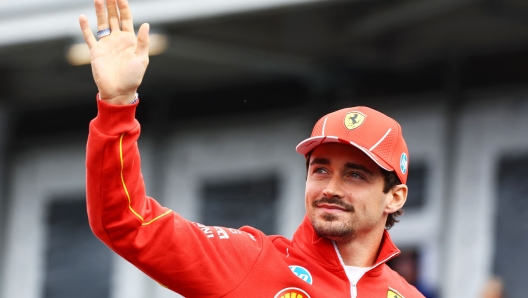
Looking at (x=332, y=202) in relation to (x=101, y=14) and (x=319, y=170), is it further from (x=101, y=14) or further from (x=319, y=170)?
(x=101, y=14)

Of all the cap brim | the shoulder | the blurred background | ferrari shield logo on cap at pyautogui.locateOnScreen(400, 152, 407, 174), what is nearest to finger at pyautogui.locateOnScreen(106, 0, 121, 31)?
the cap brim

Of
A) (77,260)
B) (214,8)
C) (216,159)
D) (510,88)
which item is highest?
(214,8)

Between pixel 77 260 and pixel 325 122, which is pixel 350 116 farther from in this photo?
pixel 77 260

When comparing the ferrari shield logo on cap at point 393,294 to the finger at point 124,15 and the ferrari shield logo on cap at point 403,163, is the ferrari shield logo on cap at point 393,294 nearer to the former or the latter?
the ferrari shield logo on cap at point 403,163

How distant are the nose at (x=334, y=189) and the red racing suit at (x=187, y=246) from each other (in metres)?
0.16

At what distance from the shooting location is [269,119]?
340 inches

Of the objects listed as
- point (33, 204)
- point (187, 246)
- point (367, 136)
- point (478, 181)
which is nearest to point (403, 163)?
point (367, 136)

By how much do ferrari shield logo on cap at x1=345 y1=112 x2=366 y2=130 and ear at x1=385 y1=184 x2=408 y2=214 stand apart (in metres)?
0.28

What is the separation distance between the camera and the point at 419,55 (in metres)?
Answer: 7.89

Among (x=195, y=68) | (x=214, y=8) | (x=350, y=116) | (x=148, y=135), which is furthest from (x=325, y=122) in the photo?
(x=148, y=135)

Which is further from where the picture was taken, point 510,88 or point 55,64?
point 55,64

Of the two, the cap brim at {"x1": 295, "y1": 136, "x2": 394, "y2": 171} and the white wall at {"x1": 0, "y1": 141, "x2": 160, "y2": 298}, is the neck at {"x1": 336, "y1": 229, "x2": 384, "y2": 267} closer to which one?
the cap brim at {"x1": 295, "y1": 136, "x2": 394, "y2": 171}

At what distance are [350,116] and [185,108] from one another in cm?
585

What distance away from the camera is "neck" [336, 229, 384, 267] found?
127 inches
